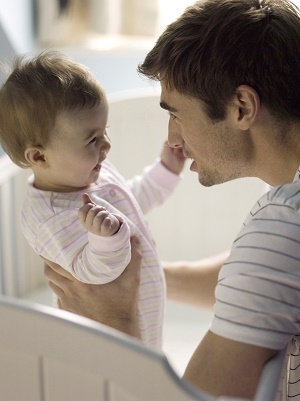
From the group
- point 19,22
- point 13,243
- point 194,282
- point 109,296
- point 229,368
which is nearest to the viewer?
point 229,368

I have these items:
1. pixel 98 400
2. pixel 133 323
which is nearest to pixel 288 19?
pixel 133 323

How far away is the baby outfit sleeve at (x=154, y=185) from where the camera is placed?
1.70 meters

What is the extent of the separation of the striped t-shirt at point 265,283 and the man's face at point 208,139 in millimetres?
246

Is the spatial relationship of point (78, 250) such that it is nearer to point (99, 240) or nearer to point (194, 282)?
point (99, 240)

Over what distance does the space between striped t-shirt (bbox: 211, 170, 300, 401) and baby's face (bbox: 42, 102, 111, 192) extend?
38cm

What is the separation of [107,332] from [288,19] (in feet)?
2.33

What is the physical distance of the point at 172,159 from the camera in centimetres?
170

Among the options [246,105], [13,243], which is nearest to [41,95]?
[246,105]

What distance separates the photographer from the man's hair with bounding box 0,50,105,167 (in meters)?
1.37

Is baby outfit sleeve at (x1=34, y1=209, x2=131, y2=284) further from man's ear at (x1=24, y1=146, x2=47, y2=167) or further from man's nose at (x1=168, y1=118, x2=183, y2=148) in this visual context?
man's nose at (x1=168, y1=118, x2=183, y2=148)

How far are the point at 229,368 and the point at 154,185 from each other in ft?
2.26

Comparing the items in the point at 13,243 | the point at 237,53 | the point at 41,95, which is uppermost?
the point at 237,53

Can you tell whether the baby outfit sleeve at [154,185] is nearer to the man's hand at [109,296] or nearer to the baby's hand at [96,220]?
the man's hand at [109,296]

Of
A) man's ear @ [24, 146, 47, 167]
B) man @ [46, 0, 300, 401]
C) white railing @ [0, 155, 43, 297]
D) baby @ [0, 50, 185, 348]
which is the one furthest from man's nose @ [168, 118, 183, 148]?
white railing @ [0, 155, 43, 297]
